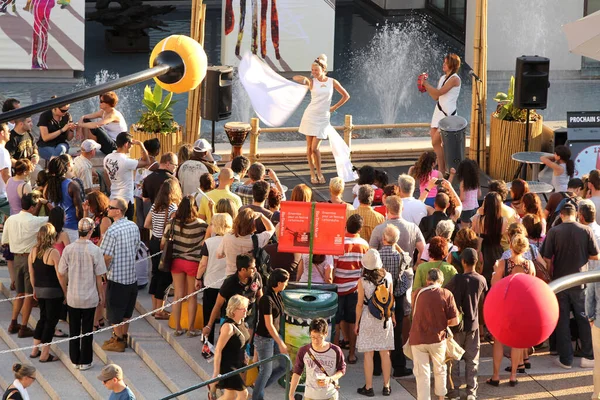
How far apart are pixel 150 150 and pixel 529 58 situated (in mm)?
5154

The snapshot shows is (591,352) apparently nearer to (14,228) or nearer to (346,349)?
(346,349)

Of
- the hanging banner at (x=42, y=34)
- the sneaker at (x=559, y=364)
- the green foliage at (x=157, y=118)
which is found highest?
the hanging banner at (x=42, y=34)

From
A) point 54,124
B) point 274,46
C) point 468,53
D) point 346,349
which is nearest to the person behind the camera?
point 346,349

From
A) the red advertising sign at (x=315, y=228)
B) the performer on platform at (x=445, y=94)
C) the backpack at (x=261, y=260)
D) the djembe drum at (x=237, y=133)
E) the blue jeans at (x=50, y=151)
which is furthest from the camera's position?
the performer on platform at (x=445, y=94)

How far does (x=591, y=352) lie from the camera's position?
405 inches

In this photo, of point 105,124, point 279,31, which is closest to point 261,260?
point 105,124

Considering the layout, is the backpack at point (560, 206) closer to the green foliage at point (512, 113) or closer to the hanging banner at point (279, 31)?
the green foliage at point (512, 113)

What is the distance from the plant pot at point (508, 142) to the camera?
15031 mm

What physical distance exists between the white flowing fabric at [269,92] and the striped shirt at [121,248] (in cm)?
360

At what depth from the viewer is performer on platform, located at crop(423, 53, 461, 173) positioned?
46.0 feet

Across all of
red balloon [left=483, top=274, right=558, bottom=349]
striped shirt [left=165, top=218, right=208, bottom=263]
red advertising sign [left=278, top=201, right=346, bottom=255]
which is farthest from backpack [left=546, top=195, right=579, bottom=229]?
red balloon [left=483, top=274, right=558, bottom=349]

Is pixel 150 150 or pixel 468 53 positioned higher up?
pixel 468 53

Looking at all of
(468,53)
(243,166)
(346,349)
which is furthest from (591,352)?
(468,53)

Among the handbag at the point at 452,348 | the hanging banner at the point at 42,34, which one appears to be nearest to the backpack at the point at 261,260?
the handbag at the point at 452,348
